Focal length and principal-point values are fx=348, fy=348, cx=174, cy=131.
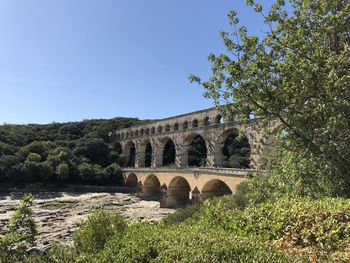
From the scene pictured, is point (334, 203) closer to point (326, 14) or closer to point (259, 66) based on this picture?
point (259, 66)

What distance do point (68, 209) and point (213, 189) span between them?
782 inches

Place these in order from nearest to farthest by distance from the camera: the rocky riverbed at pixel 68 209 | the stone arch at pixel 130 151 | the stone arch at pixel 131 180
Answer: the rocky riverbed at pixel 68 209 → the stone arch at pixel 131 180 → the stone arch at pixel 130 151

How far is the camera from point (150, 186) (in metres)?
57.8

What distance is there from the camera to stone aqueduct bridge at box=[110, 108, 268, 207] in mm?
36062

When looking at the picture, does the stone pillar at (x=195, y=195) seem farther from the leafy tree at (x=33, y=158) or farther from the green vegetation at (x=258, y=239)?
the leafy tree at (x=33, y=158)

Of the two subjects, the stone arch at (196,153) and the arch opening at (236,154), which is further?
the stone arch at (196,153)

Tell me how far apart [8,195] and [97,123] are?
42.5 m

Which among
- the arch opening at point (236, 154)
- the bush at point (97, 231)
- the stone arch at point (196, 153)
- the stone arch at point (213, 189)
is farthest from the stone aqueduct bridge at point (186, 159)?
the bush at point (97, 231)

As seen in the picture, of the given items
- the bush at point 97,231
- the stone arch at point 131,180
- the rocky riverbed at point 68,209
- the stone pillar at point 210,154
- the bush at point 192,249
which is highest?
the stone pillar at point 210,154

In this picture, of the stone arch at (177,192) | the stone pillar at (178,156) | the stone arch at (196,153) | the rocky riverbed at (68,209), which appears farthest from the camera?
the stone arch at (196,153)

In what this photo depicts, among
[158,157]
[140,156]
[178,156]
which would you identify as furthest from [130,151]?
[178,156]

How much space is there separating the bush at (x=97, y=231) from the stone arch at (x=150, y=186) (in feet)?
122

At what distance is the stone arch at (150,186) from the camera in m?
56.5

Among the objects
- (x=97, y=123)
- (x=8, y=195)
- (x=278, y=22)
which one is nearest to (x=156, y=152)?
(x=8, y=195)
